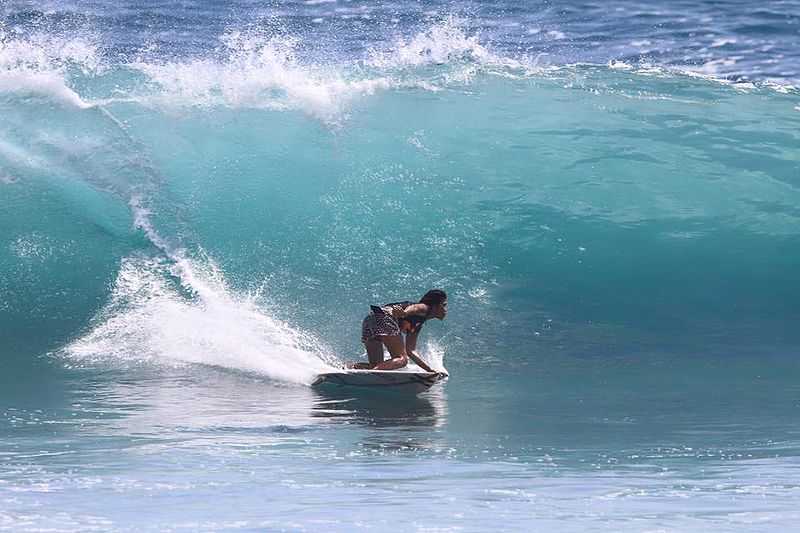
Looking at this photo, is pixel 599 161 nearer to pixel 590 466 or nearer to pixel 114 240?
pixel 114 240

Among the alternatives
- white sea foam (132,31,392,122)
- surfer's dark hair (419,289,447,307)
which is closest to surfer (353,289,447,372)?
surfer's dark hair (419,289,447,307)

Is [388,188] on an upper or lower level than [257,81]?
lower

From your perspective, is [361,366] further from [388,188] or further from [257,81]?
[257,81]

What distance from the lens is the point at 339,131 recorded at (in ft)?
59.1

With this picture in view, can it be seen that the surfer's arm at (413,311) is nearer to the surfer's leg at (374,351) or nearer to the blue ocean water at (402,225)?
the surfer's leg at (374,351)

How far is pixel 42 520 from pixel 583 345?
28.9 ft

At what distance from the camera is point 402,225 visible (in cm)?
1602

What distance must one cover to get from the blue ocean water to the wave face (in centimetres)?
4

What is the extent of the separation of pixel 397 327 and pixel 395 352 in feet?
0.70

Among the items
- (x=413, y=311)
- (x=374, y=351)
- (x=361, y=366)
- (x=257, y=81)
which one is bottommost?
(x=361, y=366)

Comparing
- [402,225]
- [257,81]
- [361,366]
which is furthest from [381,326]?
[257,81]

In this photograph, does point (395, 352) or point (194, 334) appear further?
point (194, 334)

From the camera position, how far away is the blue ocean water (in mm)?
9039

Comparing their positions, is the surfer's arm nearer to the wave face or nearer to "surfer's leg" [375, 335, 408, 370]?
"surfer's leg" [375, 335, 408, 370]
